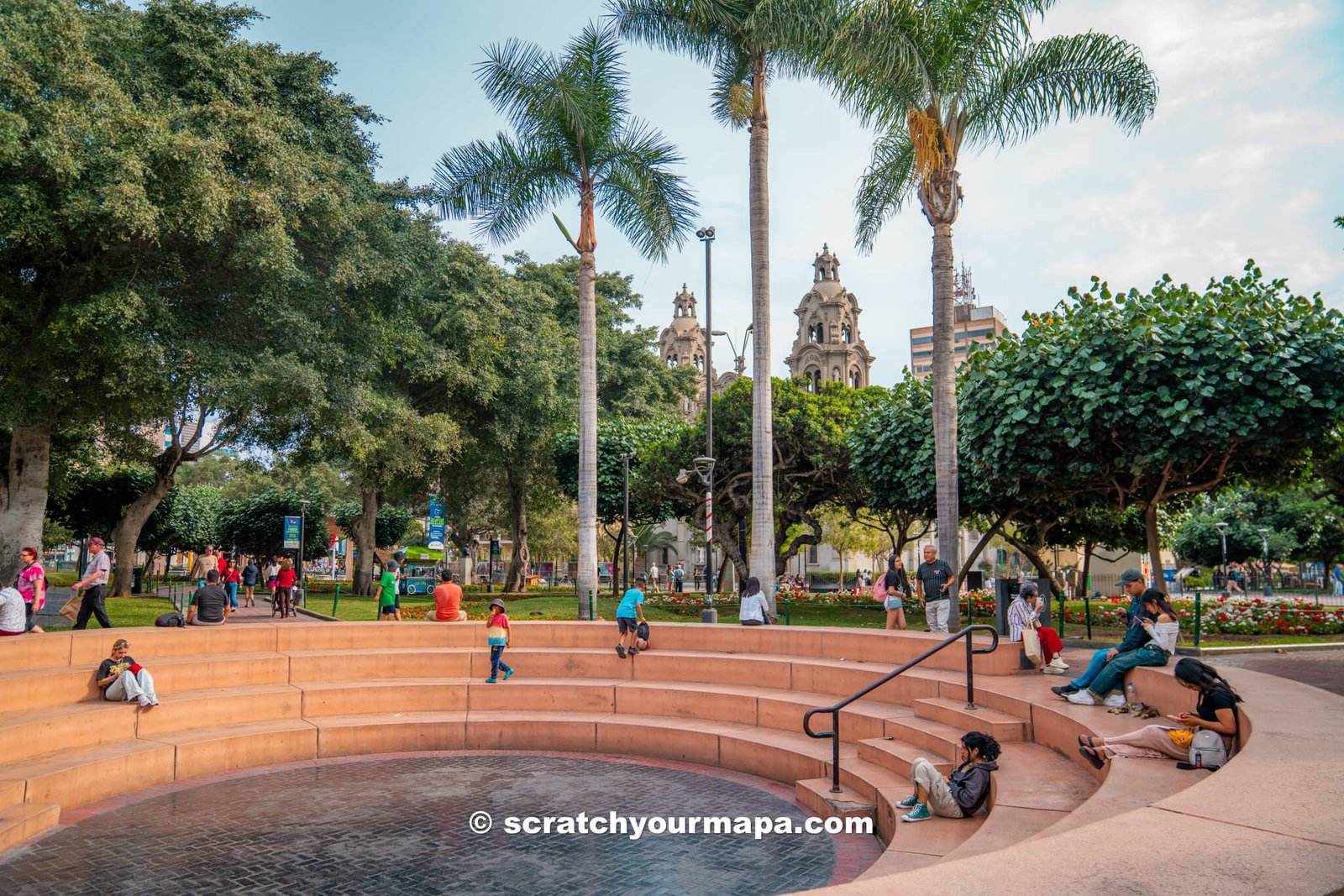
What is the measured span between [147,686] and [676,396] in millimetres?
42453

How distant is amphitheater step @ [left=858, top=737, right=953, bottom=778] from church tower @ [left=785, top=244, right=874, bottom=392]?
6866 centimetres

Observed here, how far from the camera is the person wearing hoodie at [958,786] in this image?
25.0 ft

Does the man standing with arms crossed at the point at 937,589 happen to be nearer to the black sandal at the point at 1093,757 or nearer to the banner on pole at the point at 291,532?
the black sandal at the point at 1093,757

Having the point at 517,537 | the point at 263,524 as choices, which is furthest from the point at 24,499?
the point at 263,524

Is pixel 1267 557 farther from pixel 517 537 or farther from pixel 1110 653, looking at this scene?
pixel 1110 653

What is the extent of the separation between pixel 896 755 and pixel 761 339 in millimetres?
9559

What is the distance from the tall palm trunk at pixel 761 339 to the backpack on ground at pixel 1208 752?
10210mm

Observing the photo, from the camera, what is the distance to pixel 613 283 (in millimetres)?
51375

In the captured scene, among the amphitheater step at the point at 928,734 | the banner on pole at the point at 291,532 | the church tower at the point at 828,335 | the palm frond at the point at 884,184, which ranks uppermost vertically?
the church tower at the point at 828,335

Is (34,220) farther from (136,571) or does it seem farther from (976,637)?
(136,571)

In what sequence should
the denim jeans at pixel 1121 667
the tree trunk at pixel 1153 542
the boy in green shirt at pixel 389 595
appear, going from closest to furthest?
the denim jeans at pixel 1121 667, the tree trunk at pixel 1153 542, the boy in green shirt at pixel 389 595

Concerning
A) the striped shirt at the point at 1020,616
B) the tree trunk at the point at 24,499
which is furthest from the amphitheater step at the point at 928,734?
the tree trunk at the point at 24,499

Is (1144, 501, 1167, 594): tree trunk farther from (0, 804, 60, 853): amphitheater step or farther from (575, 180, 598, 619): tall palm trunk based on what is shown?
(0, 804, 60, 853): amphitheater step

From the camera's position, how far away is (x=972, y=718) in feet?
31.2
